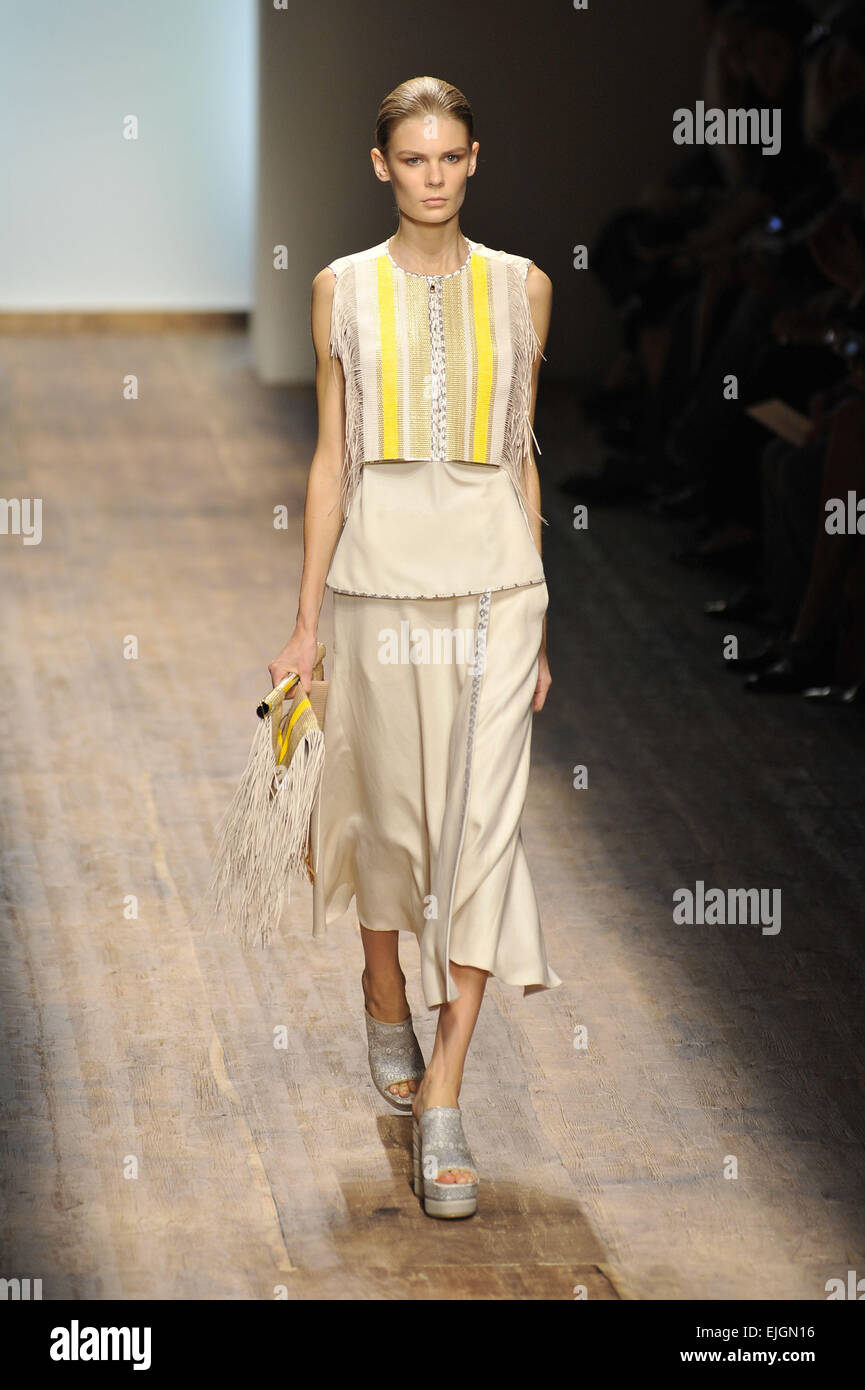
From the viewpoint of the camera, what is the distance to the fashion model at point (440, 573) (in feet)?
8.30

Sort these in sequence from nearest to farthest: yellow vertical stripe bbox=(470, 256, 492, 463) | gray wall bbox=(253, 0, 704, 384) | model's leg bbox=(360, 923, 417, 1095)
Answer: yellow vertical stripe bbox=(470, 256, 492, 463) → model's leg bbox=(360, 923, 417, 1095) → gray wall bbox=(253, 0, 704, 384)

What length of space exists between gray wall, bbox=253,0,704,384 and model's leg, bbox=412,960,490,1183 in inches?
230

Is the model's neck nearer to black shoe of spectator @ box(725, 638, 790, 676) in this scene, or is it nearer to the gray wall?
black shoe of spectator @ box(725, 638, 790, 676)

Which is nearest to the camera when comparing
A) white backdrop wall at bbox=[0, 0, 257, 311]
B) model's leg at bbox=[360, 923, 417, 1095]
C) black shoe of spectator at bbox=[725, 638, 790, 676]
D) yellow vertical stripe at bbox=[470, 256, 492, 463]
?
yellow vertical stripe at bbox=[470, 256, 492, 463]

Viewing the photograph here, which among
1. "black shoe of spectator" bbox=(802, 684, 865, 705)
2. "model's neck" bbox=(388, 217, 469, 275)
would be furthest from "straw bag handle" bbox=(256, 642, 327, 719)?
"black shoe of spectator" bbox=(802, 684, 865, 705)

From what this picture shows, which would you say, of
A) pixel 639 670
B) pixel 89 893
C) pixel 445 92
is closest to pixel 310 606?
pixel 445 92

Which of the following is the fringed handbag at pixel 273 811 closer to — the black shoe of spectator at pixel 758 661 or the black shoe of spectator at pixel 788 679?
Result: the black shoe of spectator at pixel 788 679

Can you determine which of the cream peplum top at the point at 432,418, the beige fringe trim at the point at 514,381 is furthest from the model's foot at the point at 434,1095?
the beige fringe trim at the point at 514,381

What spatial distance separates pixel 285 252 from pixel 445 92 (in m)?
6.02

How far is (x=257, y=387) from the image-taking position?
8383 mm

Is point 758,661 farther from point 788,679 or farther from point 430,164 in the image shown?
point 430,164

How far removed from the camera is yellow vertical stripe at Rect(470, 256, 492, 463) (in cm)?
255

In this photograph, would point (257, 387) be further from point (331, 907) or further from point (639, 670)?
point (331, 907)

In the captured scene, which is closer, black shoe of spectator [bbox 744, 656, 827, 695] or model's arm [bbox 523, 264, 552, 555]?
model's arm [bbox 523, 264, 552, 555]
